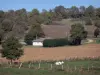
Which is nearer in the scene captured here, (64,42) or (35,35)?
(64,42)

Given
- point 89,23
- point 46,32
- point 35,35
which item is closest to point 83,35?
point 35,35

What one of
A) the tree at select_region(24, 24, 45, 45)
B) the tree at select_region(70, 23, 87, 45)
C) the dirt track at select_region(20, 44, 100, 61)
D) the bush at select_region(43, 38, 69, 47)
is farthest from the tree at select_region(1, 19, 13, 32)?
the dirt track at select_region(20, 44, 100, 61)

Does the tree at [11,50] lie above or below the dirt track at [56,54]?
above

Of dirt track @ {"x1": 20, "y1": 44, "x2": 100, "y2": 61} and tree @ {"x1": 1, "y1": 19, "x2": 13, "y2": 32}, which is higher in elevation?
tree @ {"x1": 1, "y1": 19, "x2": 13, "y2": 32}

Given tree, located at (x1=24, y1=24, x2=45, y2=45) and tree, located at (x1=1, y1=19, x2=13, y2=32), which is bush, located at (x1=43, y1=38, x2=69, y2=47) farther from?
tree, located at (x1=1, y1=19, x2=13, y2=32)

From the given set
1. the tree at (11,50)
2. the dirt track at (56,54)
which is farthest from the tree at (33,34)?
the tree at (11,50)

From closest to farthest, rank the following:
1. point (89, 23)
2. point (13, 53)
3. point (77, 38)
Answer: point (13, 53), point (77, 38), point (89, 23)

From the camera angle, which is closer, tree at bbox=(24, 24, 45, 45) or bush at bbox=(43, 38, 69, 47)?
bush at bbox=(43, 38, 69, 47)

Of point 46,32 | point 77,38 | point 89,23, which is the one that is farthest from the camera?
point 89,23

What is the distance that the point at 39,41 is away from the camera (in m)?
122

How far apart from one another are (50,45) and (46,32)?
53.7 metres

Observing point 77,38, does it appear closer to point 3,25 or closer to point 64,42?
point 64,42

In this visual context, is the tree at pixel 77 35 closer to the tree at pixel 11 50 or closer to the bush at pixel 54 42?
the bush at pixel 54 42

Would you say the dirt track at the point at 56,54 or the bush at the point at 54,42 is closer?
the dirt track at the point at 56,54
